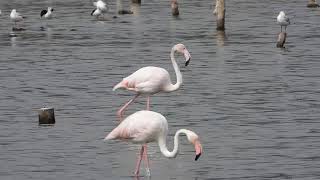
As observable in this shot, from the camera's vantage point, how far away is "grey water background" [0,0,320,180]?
60.1 ft

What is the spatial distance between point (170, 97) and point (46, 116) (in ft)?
18.1

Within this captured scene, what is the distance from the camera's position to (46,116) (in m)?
22.9

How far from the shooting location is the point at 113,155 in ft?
63.0

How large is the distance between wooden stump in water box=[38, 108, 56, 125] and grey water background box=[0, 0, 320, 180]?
0.99ft

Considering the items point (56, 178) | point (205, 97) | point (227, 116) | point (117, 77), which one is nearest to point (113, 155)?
point (56, 178)

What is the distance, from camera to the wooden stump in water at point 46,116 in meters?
22.7

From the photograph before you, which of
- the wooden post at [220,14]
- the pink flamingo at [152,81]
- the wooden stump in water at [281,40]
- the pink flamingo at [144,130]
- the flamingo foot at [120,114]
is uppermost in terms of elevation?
the wooden post at [220,14]

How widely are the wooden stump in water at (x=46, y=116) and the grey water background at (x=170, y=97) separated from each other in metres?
0.30

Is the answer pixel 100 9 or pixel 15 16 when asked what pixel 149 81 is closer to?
pixel 15 16

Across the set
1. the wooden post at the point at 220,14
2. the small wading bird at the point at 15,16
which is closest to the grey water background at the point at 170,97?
the wooden post at the point at 220,14

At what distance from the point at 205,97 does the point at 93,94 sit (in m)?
3.02

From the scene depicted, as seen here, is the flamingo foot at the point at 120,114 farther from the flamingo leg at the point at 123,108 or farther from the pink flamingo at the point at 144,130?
the pink flamingo at the point at 144,130

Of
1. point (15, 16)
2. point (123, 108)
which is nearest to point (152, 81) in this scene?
point (123, 108)

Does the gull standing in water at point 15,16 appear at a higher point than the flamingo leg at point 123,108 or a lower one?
higher
